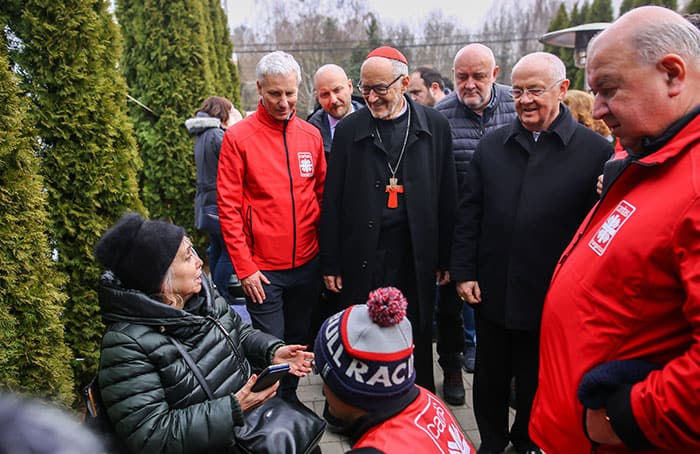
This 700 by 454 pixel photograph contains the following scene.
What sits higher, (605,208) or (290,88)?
(290,88)

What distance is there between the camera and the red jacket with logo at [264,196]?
322cm

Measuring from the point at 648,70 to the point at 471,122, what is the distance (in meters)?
2.25

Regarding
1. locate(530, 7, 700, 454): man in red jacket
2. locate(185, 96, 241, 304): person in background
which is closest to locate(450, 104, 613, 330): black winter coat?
locate(530, 7, 700, 454): man in red jacket

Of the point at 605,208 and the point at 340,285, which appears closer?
the point at 605,208

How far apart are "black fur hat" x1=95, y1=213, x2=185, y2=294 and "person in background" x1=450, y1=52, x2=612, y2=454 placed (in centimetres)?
164

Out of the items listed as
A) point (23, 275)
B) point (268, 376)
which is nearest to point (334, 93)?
point (23, 275)

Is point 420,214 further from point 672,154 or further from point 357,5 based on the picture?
point 357,5

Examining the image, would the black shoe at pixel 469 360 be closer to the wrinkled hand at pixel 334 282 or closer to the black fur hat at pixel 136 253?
the wrinkled hand at pixel 334 282

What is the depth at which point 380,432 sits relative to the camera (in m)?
1.55

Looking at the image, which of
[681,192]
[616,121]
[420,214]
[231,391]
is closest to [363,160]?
[420,214]

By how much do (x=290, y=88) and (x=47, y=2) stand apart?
5.31ft

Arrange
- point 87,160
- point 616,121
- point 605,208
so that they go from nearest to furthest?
point 616,121, point 605,208, point 87,160

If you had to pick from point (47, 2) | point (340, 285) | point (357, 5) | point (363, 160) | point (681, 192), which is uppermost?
point (357, 5)

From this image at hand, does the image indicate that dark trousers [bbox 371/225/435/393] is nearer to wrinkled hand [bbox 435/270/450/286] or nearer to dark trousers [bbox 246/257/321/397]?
wrinkled hand [bbox 435/270/450/286]
